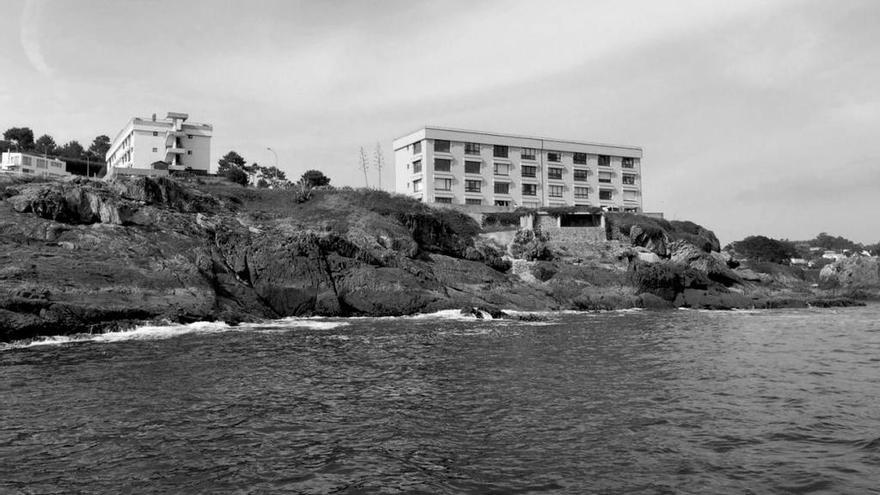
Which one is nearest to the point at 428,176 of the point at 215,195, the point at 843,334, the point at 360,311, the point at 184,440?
the point at 215,195

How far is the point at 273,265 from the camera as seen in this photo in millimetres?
57156

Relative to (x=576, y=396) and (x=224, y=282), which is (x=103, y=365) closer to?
(x=576, y=396)

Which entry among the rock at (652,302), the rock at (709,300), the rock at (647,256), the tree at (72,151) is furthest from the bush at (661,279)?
the tree at (72,151)

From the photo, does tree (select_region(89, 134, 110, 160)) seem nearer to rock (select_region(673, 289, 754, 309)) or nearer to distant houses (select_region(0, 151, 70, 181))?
distant houses (select_region(0, 151, 70, 181))

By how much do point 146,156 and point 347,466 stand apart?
100m

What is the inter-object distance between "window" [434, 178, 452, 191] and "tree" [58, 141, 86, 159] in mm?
88589

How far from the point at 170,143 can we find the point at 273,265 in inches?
2197

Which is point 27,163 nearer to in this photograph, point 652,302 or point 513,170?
point 513,170

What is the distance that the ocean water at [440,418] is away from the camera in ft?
42.4

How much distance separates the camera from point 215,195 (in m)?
76.1

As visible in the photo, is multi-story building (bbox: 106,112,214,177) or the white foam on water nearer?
the white foam on water

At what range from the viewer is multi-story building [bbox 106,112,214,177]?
329ft

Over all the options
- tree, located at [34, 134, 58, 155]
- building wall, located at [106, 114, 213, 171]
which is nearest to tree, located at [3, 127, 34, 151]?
tree, located at [34, 134, 58, 155]

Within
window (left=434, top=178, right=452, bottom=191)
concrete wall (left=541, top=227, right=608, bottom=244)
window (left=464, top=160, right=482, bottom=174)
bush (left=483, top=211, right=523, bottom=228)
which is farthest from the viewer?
window (left=464, top=160, right=482, bottom=174)
